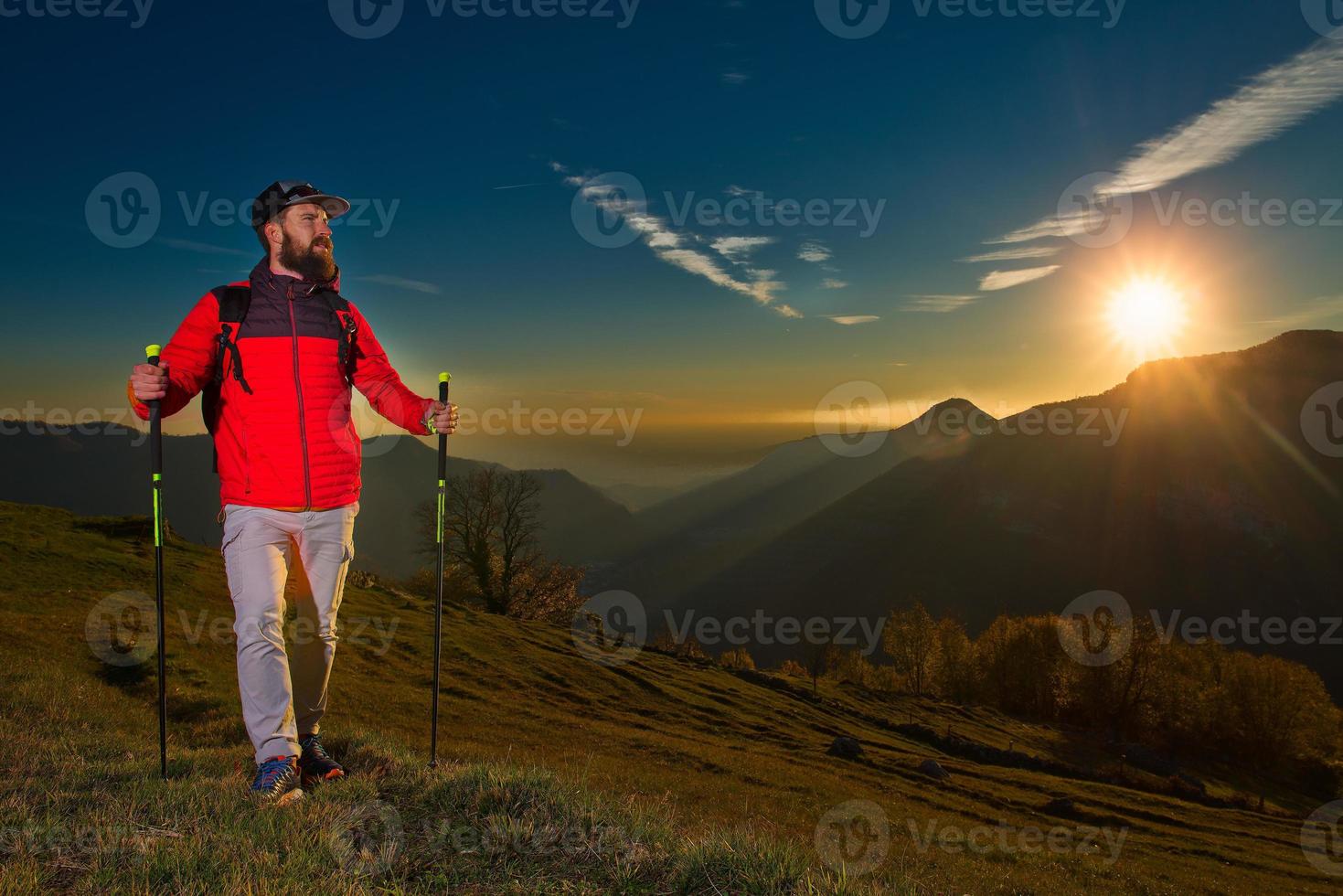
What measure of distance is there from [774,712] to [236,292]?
5452 cm

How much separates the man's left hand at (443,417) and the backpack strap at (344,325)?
0.85 meters

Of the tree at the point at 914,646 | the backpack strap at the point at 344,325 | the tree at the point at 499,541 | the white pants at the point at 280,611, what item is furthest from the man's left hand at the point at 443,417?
the tree at the point at 914,646

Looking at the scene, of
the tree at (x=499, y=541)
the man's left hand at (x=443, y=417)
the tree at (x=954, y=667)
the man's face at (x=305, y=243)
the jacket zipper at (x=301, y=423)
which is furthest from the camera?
the tree at (x=954, y=667)

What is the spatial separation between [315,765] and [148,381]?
3.37m

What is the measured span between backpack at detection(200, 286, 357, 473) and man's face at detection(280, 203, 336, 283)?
20cm

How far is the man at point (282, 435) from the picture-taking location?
5375 millimetres

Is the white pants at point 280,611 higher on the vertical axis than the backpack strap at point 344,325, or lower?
lower

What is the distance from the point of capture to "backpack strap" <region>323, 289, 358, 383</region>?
605cm

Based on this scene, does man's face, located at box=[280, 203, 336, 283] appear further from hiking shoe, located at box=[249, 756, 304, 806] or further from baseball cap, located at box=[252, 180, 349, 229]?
hiking shoe, located at box=[249, 756, 304, 806]

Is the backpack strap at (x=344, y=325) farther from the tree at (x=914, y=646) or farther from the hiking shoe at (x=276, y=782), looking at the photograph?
the tree at (x=914, y=646)

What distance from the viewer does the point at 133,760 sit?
610 centimetres

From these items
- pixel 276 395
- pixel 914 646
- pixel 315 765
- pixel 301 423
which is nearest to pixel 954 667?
pixel 914 646

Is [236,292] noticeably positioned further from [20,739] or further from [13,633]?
[13,633]

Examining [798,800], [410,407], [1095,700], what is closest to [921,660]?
[1095,700]
